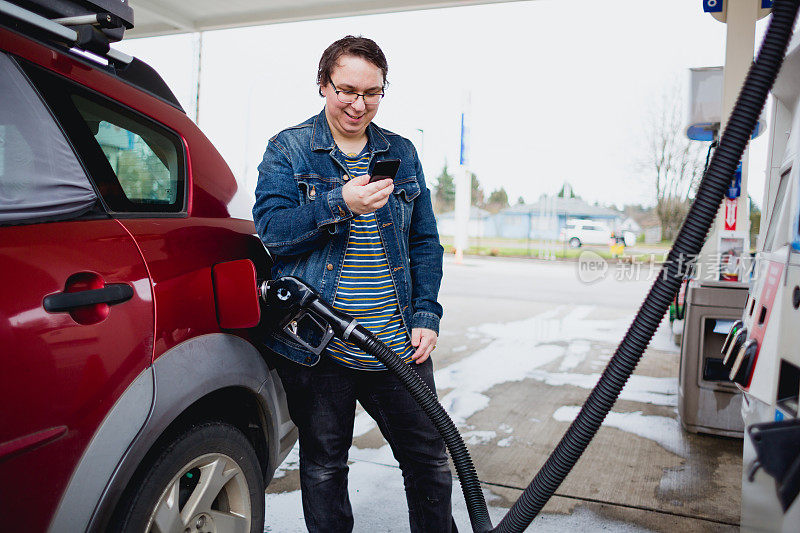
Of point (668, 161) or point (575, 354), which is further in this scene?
point (668, 161)

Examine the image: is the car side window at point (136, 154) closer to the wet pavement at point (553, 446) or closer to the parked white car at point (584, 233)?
the wet pavement at point (553, 446)

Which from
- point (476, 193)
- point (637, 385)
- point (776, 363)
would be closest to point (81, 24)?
point (776, 363)

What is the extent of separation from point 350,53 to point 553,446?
2792 millimetres

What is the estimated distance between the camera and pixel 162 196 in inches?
72.7

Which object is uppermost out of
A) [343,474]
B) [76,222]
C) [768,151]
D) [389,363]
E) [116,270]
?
[768,151]

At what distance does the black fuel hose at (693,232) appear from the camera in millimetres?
1245

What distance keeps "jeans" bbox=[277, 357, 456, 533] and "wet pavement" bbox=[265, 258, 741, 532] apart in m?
0.69

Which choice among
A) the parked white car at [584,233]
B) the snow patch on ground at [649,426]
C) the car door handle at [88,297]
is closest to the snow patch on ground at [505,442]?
the snow patch on ground at [649,426]

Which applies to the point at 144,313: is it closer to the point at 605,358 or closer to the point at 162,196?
the point at 162,196

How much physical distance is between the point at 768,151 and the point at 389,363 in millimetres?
1417

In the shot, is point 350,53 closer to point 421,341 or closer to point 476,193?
point 421,341

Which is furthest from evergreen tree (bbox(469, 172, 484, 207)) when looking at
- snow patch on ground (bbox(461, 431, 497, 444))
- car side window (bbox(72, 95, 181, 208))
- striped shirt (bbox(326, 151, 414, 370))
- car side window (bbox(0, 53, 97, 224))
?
car side window (bbox(0, 53, 97, 224))

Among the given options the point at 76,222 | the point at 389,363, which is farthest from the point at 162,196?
the point at 389,363

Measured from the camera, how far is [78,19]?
1.58 m
